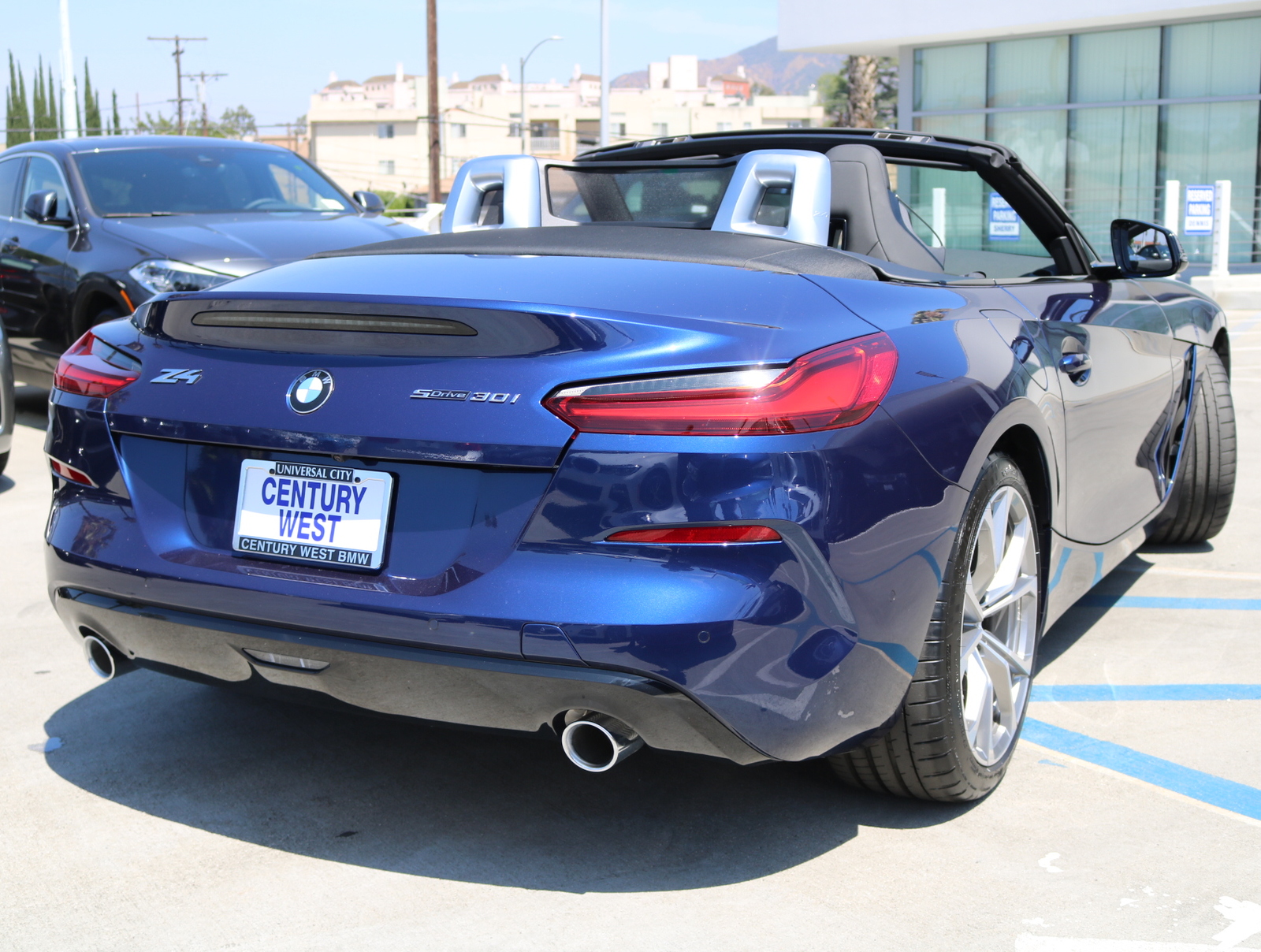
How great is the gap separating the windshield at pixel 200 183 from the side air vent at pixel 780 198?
5702mm

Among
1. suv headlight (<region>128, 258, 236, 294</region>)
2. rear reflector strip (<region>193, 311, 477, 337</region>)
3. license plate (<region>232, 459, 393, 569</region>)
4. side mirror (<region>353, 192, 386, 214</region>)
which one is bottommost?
license plate (<region>232, 459, 393, 569</region>)

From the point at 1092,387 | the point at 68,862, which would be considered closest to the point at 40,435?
the point at 68,862

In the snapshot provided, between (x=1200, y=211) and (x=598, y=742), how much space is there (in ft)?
61.7

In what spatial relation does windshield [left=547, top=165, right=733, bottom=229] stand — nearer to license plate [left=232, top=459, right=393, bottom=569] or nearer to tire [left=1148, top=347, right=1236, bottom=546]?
license plate [left=232, top=459, right=393, bottom=569]

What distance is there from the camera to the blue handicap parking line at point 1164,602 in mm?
4570

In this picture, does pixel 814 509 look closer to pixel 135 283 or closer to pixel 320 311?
pixel 320 311

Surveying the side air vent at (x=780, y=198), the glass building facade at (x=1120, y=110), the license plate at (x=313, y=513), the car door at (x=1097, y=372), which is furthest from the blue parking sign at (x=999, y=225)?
the license plate at (x=313, y=513)

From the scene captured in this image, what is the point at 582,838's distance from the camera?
2.86m

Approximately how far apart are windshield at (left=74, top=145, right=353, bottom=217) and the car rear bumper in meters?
5.97

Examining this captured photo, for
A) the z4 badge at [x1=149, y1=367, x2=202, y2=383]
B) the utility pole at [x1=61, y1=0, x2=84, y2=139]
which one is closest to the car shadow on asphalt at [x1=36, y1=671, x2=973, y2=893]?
the z4 badge at [x1=149, y1=367, x2=202, y2=383]

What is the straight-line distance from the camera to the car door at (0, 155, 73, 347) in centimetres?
787

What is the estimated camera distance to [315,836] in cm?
287

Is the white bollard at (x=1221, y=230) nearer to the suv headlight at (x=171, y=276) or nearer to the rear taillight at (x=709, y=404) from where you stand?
the suv headlight at (x=171, y=276)

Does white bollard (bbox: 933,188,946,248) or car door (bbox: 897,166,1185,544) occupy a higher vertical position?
white bollard (bbox: 933,188,946,248)
